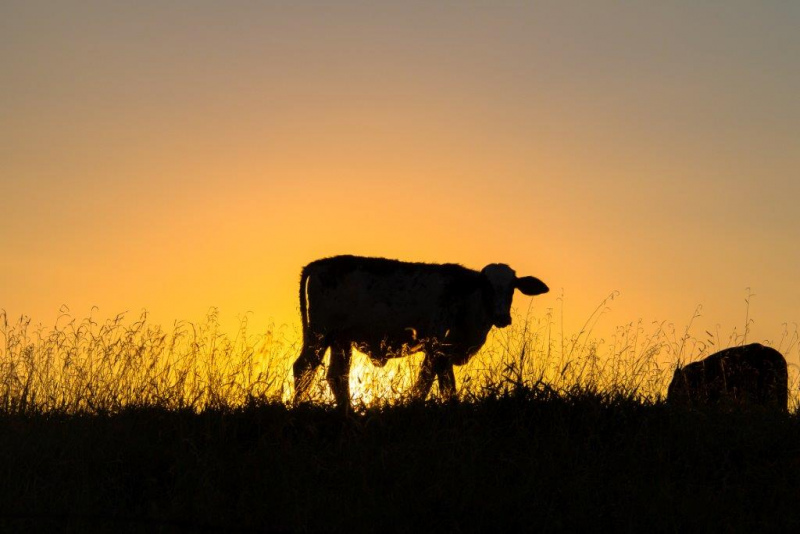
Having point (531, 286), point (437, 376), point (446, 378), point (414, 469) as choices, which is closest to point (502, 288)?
point (531, 286)

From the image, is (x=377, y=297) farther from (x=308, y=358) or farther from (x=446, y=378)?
(x=446, y=378)

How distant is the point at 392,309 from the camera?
1240cm

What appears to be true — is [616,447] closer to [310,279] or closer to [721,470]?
[721,470]

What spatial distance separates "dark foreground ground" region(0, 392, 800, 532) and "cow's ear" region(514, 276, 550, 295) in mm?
5141

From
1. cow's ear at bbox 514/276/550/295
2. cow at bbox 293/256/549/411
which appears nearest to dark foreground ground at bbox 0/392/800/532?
cow at bbox 293/256/549/411

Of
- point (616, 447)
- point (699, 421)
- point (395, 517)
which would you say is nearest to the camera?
point (395, 517)

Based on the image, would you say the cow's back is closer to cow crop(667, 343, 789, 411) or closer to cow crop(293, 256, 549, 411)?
cow crop(293, 256, 549, 411)

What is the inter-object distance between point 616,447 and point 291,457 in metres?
2.72

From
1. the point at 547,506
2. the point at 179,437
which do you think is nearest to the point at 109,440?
the point at 179,437

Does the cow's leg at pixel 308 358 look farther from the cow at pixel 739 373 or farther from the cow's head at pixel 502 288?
Answer: the cow at pixel 739 373

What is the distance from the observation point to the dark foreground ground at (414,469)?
6.16 metres

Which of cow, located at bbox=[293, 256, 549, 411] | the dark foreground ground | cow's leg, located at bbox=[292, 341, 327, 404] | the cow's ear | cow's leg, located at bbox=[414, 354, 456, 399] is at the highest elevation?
the cow's ear

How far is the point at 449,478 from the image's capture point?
661 cm

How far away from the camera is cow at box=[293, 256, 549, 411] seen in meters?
12.4
